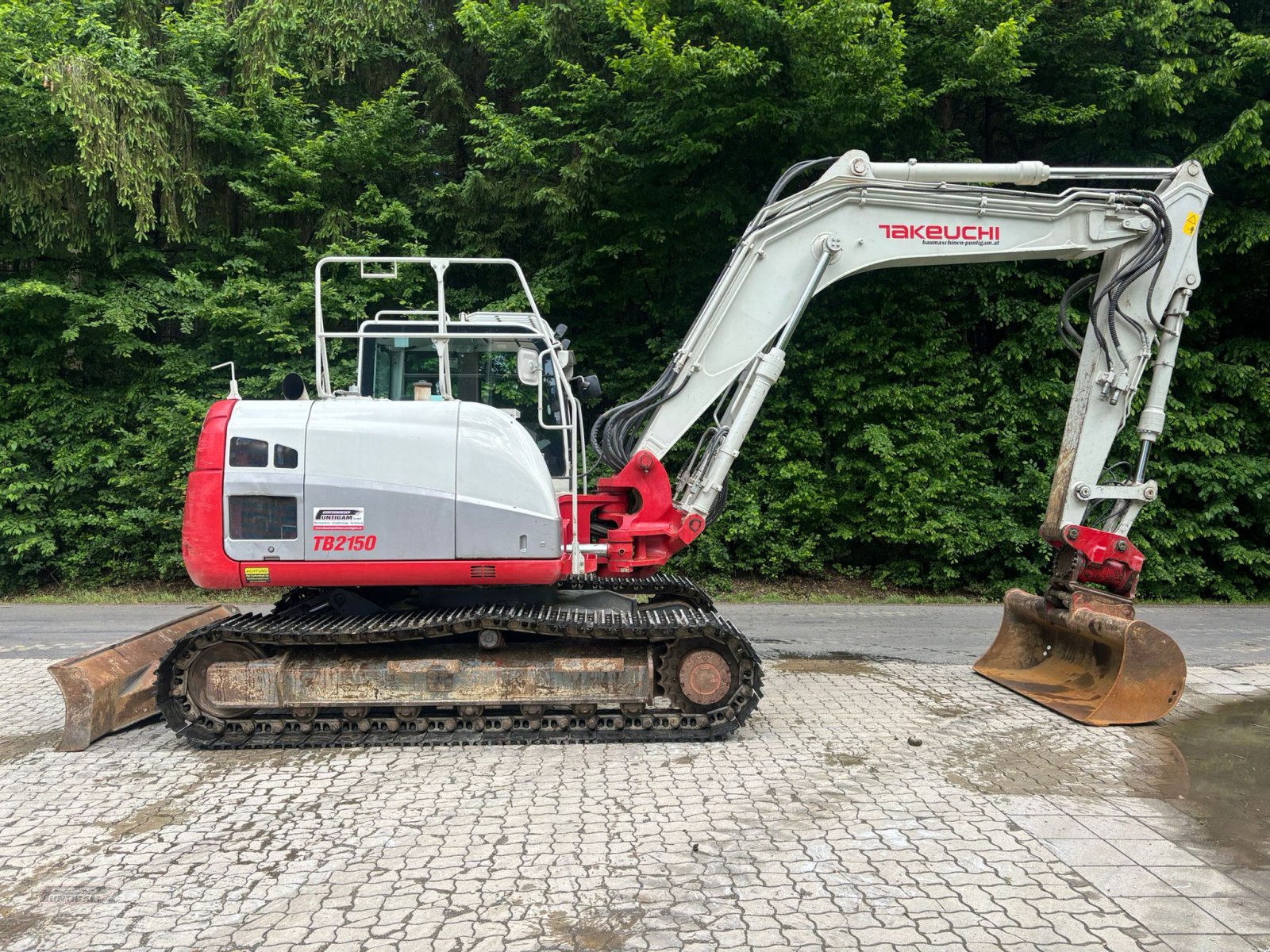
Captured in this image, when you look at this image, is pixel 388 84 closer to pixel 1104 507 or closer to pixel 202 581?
pixel 202 581

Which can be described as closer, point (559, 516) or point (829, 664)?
point (559, 516)

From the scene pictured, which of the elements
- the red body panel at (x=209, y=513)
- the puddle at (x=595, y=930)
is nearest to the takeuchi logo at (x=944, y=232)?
the red body panel at (x=209, y=513)

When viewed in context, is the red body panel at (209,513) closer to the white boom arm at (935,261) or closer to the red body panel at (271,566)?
the red body panel at (271,566)

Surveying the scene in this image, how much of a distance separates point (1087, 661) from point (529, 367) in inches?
183

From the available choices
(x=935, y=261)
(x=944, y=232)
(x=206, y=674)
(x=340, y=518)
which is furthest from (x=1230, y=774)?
(x=206, y=674)

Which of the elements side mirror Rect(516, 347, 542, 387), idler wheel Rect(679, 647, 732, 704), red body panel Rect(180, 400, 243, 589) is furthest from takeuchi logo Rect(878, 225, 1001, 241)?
red body panel Rect(180, 400, 243, 589)

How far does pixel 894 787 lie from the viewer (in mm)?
4652

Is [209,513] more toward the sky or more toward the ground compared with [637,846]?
more toward the sky

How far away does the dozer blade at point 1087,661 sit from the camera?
5738mm

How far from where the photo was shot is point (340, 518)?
212 inches

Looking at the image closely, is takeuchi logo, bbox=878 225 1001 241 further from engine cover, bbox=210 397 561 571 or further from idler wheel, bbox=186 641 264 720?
idler wheel, bbox=186 641 264 720

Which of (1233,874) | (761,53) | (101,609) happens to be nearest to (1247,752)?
(1233,874)

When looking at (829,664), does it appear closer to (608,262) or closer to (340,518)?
(340,518)

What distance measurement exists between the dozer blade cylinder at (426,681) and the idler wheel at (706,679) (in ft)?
0.77
